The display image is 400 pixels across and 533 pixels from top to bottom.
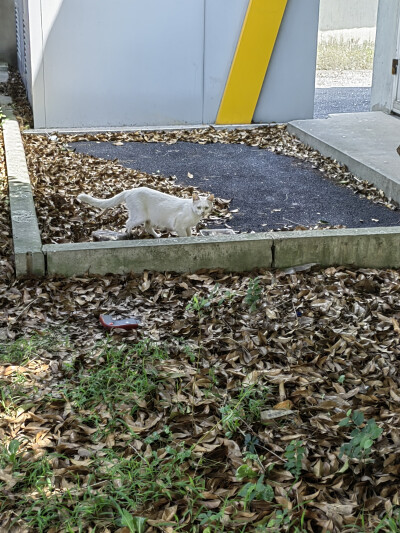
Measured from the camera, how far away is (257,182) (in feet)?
27.3

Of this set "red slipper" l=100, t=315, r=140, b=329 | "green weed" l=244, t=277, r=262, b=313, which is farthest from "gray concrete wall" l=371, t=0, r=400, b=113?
"red slipper" l=100, t=315, r=140, b=329

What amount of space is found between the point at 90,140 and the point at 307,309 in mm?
6449

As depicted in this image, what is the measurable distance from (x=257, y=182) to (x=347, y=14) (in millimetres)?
18309

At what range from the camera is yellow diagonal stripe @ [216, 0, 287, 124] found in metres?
11.1

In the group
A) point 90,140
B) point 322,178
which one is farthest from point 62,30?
point 322,178

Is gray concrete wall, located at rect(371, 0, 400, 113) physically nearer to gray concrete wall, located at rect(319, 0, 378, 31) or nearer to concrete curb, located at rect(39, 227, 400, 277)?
concrete curb, located at rect(39, 227, 400, 277)

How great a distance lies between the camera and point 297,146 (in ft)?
33.2

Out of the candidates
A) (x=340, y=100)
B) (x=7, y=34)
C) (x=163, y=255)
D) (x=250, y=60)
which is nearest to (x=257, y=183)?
(x=163, y=255)

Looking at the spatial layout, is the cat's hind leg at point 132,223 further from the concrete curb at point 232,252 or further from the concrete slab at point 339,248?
the concrete slab at point 339,248

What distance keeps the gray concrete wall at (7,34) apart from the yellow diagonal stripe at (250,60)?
29.5 ft

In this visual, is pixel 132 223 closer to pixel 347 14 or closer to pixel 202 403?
pixel 202 403

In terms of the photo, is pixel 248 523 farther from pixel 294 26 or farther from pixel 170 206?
pixel 294 26

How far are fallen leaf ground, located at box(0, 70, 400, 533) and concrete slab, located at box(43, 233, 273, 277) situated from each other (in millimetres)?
110

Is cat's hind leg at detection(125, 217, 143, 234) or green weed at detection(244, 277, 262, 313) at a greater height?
cat's hind leg at detection(125, 217, 143, 234)
